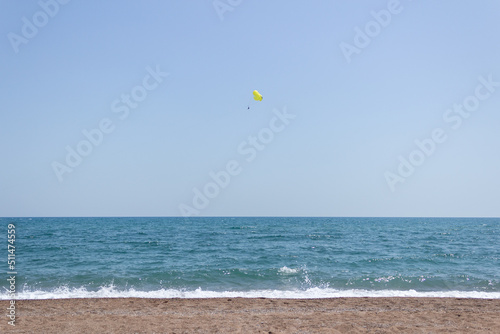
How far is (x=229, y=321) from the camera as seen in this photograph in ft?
29.7

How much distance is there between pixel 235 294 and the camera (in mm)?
13133

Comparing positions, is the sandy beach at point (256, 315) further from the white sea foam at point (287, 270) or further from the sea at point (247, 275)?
the white sea foam at point (287, 270)

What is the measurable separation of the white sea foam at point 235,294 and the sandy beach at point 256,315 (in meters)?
1.07

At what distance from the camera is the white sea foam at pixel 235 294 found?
41.9 feet

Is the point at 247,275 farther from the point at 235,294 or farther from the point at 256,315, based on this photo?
the point at 256,315

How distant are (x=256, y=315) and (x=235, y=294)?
3643 millimetres

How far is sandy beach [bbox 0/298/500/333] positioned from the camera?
8461 mm

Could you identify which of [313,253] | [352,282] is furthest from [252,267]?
[313,253]

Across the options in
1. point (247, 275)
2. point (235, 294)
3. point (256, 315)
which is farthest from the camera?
point (247, 275)

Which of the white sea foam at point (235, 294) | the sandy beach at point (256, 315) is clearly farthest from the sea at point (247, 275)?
the sandy beach at point (256, 315)

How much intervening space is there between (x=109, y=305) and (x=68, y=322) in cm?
195

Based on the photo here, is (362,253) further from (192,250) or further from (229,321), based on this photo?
(229,321)

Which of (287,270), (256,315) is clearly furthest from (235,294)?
(287,270)

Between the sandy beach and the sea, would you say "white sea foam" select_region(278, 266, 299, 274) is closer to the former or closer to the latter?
the sea
